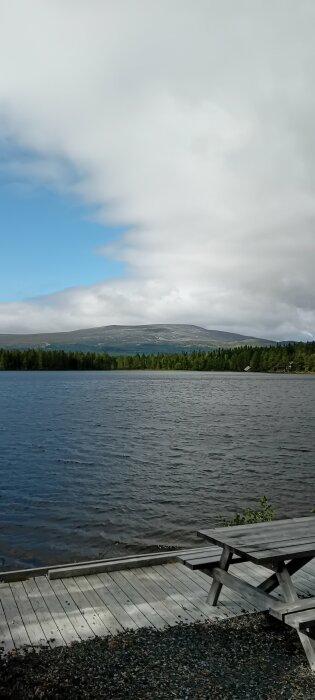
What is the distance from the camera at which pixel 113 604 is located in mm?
7848

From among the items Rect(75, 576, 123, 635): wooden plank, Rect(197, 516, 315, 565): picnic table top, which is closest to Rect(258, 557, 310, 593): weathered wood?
Rect(197, 516, 315, 565): picnic table top

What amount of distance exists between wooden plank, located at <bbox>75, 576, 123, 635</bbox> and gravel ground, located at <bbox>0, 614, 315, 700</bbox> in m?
0.34

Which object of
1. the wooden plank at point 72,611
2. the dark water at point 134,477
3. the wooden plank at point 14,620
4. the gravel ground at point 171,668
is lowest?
the dark water at point 134,477

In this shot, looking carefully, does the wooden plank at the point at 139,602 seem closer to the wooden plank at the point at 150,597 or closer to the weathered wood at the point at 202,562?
the wooden plank at the point at 150,597

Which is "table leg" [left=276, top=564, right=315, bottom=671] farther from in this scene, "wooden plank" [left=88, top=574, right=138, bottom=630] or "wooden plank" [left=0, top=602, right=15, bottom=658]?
"wooden plank" [left=0, top=602, right=15, bottom=658]

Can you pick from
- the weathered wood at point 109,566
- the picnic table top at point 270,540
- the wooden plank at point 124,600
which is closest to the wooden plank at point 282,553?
the picnic table top at point 270,540

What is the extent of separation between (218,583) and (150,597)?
3.55ft

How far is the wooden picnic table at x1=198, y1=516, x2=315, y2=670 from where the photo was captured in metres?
6.34

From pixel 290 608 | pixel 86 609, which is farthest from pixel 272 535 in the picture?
pixel 86 609

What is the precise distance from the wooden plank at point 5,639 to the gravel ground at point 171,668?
303 millimetres

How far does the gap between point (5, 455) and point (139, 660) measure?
26675mm

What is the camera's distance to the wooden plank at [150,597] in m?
7.45

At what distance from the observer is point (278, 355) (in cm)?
18525

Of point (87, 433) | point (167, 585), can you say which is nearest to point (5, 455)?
point (87, 433)
